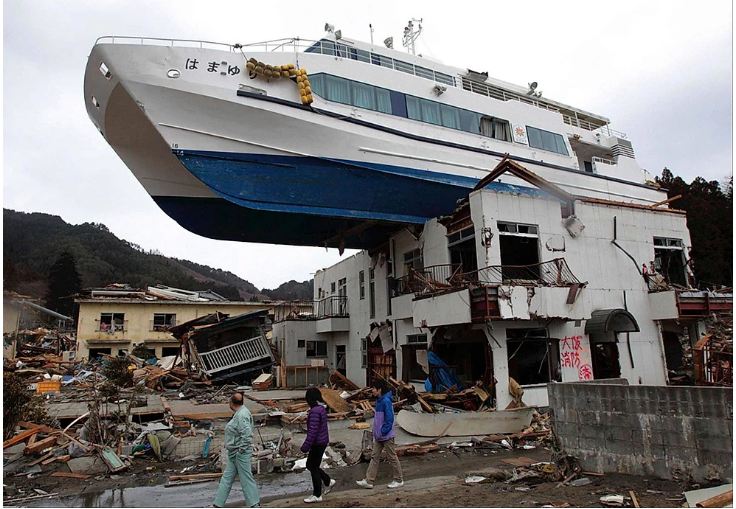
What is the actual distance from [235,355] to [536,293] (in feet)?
50.7

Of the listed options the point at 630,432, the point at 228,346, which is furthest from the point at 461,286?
the point at 228,346

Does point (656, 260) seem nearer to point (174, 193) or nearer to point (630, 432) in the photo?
point (630, 432)

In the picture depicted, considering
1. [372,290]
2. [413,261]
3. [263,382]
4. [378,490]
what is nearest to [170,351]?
[263,382]

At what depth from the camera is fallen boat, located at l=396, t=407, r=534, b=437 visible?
11.0m

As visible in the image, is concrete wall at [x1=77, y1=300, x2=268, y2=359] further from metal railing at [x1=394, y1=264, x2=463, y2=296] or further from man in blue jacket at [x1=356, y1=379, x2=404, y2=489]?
man in blue jacket at [x1=356, y1=379, x2=404, y2=489]

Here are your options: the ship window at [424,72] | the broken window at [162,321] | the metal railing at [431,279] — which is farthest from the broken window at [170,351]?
the ship window at [424,72]

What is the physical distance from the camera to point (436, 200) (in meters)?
17.5

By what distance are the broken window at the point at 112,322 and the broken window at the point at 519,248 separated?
96.9ft

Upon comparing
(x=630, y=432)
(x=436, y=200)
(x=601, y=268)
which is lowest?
(x=630, y=432)

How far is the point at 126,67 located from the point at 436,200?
10512 mm

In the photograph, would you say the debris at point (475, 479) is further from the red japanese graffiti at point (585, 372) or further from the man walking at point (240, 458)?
the red japanese graffiti at point (585, 372)

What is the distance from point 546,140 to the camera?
2086 centimetres

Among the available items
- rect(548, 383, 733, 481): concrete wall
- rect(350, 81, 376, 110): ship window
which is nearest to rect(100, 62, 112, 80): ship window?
rect(350, 81, 376, 110): ship window

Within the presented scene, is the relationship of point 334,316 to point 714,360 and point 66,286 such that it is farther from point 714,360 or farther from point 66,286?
point 66,286
